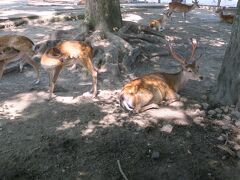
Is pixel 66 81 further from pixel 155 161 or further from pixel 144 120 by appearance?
pixel 155 161

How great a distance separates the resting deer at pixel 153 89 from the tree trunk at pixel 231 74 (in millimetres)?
729

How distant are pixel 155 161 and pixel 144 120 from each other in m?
1.15

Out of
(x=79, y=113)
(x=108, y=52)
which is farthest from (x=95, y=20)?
(x=79, y=113)

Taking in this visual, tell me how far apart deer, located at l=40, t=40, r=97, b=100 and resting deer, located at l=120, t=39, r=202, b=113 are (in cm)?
94

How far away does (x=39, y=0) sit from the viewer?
24.0 metres

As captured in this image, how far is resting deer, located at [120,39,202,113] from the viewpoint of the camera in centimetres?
677

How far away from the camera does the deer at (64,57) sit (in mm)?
7223

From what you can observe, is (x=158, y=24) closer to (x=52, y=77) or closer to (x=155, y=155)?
(x=52, y=77)

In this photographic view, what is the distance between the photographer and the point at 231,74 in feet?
22.9

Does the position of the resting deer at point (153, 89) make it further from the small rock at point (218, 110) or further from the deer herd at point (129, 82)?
the small rock at point (218, 110)

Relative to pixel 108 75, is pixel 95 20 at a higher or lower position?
higher

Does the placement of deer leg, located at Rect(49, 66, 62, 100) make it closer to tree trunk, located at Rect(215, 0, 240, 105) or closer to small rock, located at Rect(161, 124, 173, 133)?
small rock, located at Rect(161, 124, 173, 133)

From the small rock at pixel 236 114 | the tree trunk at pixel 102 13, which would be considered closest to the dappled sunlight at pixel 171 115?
the small rock at pixel 236 114

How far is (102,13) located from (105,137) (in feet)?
15.8
